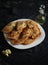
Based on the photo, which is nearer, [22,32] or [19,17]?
[22,32]

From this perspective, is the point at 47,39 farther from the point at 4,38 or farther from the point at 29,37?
the point at 4,38

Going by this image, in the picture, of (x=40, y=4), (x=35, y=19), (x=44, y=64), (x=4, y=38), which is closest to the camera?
(x=44, y=64)

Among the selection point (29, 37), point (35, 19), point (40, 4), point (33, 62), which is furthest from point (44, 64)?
point (40, 4)
